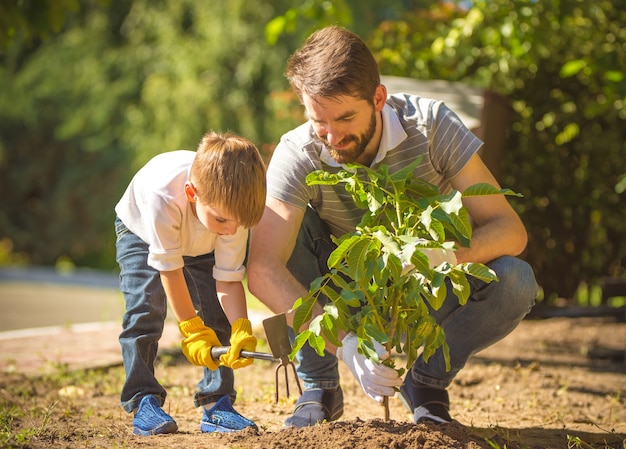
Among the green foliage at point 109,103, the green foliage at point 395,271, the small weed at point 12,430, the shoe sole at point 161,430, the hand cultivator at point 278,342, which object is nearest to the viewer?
the green foliage at point 395,271

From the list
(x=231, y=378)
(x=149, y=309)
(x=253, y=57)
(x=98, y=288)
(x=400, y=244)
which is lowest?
(x=98, y=288)

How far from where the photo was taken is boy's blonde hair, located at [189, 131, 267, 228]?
8.33 ft

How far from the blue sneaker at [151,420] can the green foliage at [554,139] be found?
3.28m

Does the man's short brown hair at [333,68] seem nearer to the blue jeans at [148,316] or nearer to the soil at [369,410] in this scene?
the blue jeans at [148,316]

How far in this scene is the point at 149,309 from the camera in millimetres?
2820

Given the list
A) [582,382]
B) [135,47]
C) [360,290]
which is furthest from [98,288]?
[360,290]

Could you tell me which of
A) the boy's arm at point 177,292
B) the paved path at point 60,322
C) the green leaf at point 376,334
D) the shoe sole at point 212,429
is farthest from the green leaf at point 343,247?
the paved path at point 60,322

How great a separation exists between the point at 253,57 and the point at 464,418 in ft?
28.8

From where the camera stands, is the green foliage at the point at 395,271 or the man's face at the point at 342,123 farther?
the man's face at the point at 342,123

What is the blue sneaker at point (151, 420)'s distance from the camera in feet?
8.69

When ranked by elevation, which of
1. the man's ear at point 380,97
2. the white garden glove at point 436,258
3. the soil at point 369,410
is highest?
the man's ear at point 380,97

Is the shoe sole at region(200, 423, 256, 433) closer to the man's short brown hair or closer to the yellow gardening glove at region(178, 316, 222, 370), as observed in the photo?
the yellow gardening glove at region(178, 316, 222, 370)

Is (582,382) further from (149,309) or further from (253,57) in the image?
(253,57)

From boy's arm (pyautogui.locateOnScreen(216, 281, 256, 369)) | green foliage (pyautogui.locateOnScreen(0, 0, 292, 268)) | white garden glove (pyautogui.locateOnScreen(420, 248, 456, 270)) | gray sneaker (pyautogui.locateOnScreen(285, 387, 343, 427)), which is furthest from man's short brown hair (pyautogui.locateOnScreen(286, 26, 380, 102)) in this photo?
green foliage (pyautogui.locateOnScreen(0, 0, 292, 268))
